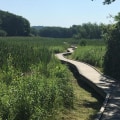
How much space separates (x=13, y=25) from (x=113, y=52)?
8943 centimetres

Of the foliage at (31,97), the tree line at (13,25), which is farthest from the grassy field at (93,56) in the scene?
the tree line at (13,25)

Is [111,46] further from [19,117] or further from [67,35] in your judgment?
[67,35]

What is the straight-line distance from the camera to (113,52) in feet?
Answer: 66.6

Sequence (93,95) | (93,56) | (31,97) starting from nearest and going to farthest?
(31,97)
(93,95)
(93,56)

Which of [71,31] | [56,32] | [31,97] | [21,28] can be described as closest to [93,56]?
[31,97]

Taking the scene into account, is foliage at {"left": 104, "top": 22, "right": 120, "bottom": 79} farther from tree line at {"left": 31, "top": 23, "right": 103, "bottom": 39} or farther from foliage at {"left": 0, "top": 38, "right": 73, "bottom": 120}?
tree line at {"left": 31, "top": 23, "right": 103, "bottom": 39}

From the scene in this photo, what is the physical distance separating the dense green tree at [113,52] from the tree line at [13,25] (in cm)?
8021

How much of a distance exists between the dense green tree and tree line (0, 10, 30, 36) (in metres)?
80.2

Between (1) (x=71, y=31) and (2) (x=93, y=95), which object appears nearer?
(2) (x=93, y=95)

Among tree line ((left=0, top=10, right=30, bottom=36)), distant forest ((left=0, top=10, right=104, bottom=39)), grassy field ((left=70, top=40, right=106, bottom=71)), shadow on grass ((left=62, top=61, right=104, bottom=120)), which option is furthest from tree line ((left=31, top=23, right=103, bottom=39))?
shadow on grass ((left=62, top=61, right=104, bottom=120))

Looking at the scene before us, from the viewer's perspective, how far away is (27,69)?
1503 cm

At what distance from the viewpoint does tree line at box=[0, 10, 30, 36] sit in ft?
339

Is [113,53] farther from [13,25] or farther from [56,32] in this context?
[56,32]

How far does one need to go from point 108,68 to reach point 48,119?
1180cm
